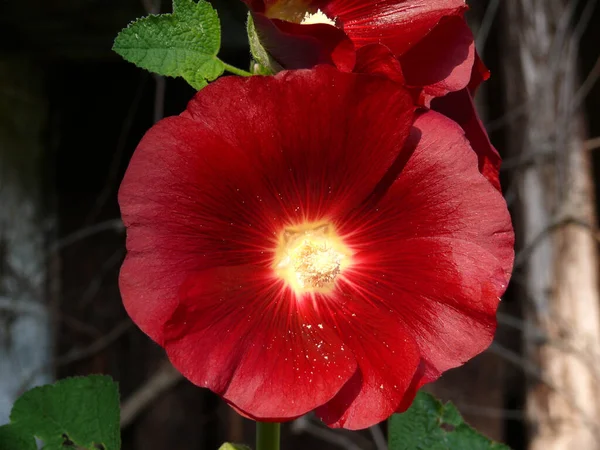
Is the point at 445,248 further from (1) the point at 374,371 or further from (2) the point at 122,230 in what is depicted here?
(2) the point at 122,230

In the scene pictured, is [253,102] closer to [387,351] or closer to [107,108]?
[387,351]

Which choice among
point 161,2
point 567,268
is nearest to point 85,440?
point 161,2

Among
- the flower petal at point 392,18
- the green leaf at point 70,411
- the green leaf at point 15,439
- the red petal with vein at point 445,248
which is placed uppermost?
the flower petal at point 392,18

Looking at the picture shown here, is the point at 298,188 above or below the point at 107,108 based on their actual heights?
below

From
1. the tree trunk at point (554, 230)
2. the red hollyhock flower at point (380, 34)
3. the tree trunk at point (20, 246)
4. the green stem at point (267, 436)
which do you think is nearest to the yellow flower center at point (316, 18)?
the red hollyhock flower at point (380, 34)

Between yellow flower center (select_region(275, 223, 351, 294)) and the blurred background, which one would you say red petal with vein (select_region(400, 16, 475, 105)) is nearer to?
yellow flower center (select_region(275, 223, 351, 294))

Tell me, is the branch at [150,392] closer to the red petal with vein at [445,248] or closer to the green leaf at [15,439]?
the green leaf at [15,439]

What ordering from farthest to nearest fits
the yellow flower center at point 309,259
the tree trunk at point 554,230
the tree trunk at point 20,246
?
the tree trunk at point 20,246
the tree trunk at point 554,230
the yellow flower center at point 309,259
